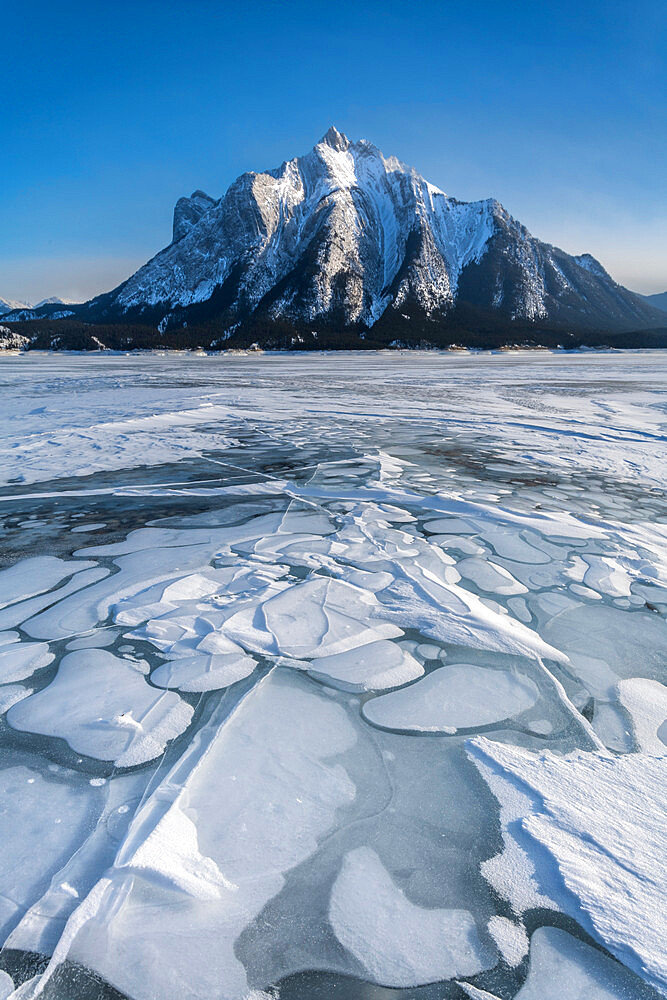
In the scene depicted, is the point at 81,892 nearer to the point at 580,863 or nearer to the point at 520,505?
the point at 580,863

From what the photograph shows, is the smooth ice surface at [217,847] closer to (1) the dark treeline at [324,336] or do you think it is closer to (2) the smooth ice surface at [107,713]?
(2) the smooth ice surface at [107,713]

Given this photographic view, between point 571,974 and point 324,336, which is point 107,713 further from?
point 324,336

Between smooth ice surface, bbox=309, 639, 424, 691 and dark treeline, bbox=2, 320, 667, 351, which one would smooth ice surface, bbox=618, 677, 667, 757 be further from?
dark treeline, bbox=2, 320, 667, 351

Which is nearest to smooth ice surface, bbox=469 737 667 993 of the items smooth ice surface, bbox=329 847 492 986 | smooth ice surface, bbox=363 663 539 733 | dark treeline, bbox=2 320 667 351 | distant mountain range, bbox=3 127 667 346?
smooth ice surface, bbox=363 663 539 733

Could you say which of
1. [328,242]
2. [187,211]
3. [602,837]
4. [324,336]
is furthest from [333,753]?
[187,211]

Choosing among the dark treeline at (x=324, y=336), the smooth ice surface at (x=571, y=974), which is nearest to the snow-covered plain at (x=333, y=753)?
the smooth ice surface at (x=571, y=974)

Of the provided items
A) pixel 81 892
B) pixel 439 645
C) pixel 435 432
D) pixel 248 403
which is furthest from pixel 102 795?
pixel 248 403
